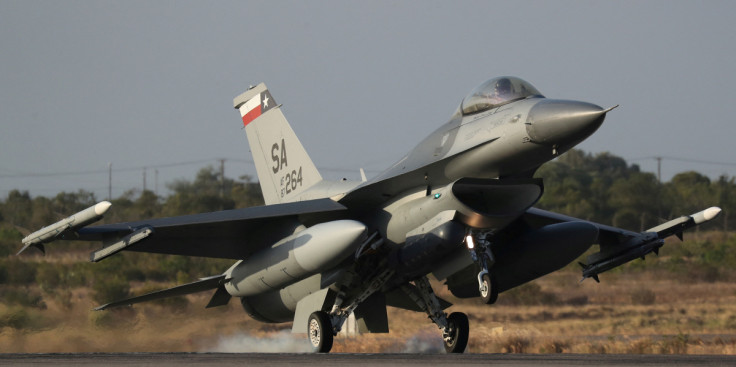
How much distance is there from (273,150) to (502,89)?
21.5ft

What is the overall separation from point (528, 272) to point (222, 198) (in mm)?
35908

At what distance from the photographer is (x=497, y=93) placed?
1400 cm

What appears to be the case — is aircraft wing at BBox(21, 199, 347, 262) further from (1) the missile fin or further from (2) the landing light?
(2) the landing light

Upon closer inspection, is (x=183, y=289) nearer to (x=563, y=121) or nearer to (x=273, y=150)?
(x=273, y=150)

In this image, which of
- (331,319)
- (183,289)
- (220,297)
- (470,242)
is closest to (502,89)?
(470,242)

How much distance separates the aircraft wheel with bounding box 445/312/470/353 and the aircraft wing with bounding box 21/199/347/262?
8.92 ft

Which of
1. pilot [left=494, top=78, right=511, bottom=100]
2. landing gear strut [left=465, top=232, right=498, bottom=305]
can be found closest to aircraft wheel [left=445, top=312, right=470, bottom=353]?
Result: landing gear strut [left=465, top=232, right=498, bottom=305]

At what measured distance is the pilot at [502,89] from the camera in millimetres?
13883

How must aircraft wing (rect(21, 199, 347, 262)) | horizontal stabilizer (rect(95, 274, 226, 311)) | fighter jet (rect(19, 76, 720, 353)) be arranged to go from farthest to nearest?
Answer: horizontal stabilizer (rect(95, 274, 226, 311)), aircraft wing (rect(21, 199, 347, 262)), fighter jet (rect(19, 76, 720, 353))

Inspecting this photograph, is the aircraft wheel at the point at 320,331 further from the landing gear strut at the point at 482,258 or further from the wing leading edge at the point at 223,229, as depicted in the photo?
the landing gear strut at the point at 482,258

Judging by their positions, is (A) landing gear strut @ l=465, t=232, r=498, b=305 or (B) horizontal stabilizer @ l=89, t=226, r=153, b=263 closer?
(A) landing gear strut @ l=465, t=232, r=498, b=305

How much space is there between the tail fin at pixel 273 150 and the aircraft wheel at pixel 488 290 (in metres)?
5.16

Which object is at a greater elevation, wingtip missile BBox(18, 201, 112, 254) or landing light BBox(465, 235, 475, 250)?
wingtip missile BBox(18, 201, 112, 254)

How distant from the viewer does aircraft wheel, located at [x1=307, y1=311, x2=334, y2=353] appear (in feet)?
49.6
